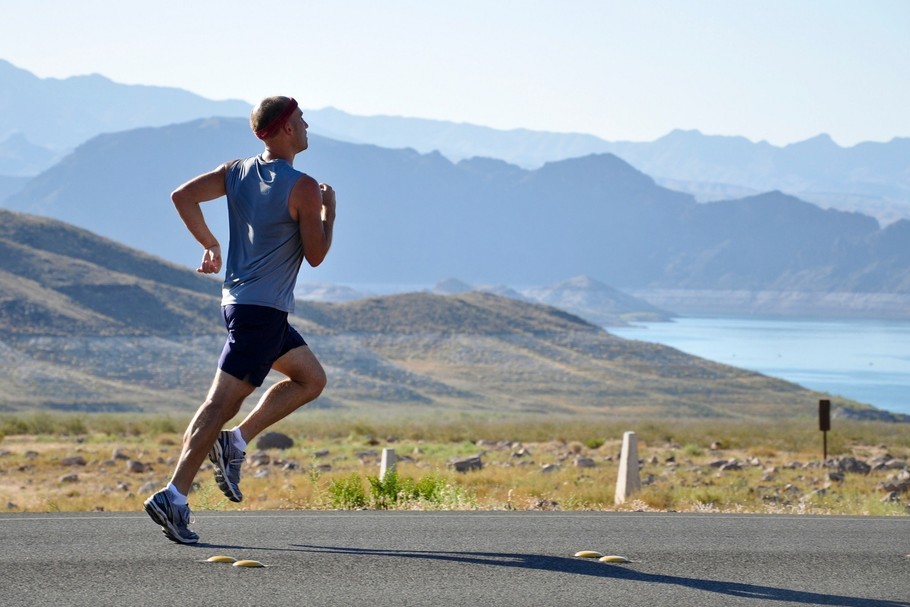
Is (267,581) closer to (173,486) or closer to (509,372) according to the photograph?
(173,486)

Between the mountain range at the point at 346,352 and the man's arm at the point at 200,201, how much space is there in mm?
54141

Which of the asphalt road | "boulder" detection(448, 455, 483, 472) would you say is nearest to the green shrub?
the asphalt road

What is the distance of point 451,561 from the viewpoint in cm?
636

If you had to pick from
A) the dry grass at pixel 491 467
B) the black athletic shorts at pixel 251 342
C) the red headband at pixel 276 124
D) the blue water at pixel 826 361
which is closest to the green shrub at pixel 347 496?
the dry grass at pixel 491 467

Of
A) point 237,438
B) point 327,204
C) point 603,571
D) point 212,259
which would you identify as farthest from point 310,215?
point 603,571

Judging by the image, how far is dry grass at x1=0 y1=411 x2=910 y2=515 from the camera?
13.6m

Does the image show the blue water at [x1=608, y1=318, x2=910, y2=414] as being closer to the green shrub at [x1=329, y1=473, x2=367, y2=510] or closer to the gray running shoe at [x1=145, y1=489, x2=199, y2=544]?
the green shrub at [x1=329, y1=473, x2=367, y2=510]

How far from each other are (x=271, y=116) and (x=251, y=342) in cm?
110

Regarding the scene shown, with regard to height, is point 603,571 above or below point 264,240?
below

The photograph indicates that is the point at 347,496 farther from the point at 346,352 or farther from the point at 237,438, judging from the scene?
the point at 346,352

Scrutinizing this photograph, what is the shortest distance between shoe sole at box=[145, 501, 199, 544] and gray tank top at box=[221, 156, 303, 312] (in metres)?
1.03

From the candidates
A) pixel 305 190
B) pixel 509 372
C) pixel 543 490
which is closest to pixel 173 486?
pixel 305 190

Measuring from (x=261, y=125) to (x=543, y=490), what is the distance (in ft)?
34.9

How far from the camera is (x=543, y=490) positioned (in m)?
16.5
